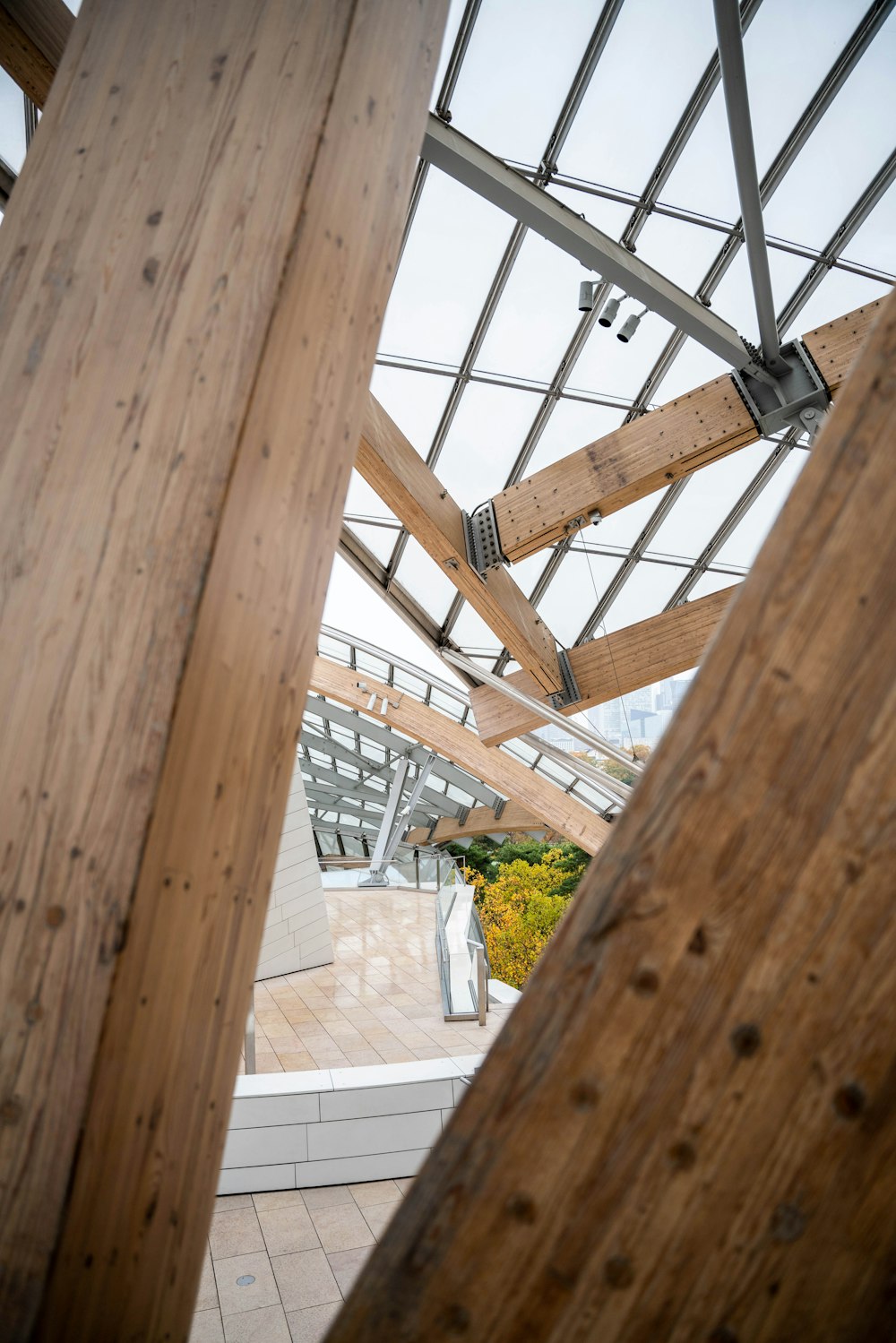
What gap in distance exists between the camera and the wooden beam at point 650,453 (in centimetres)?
639

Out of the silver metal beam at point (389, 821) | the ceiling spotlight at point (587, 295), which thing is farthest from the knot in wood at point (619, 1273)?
the silver metal beam at point (389, 821)

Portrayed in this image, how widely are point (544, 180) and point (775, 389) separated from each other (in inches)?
102

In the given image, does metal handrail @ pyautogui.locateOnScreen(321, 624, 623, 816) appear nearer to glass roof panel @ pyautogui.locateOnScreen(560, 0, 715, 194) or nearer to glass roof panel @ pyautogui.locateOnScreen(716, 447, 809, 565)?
glass roof panel @ pyautogui.locateOnScreen(716, 447, 809, 565)

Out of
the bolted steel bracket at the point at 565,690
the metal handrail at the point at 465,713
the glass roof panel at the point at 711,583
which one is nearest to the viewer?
the bolted steel bracket at the point at 565,690

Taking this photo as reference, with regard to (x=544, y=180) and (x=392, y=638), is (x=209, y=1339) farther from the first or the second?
(x=392, y=638)

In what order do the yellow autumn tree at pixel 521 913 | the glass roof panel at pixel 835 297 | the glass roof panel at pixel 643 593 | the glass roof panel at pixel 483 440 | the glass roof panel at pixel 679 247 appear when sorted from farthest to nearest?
the yellow autumn tree at pixel 521 913 → the glass roof panel at pixel 643 593 → the glass roof panel at pixel 483 440 → the glass roof panel at pixel 835 297 → the glass roof panel at pixel 679 247

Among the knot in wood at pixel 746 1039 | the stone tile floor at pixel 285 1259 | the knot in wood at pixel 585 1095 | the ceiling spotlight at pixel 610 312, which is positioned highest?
the ceiling spotlight at pixel 610 312

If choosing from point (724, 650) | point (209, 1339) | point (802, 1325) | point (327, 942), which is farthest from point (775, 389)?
point (327, 942)

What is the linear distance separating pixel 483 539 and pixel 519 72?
142 inches

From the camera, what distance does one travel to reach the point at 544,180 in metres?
6.47

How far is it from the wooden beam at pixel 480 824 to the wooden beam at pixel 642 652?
1482 cm

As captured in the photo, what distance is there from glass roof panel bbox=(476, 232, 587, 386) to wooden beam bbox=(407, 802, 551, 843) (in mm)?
17685

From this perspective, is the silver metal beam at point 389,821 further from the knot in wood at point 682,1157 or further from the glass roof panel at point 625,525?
the knot in wood at point 682,1157

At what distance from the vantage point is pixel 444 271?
23.2 feet
